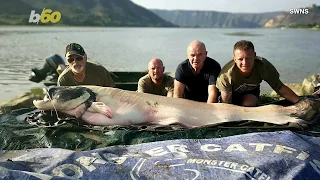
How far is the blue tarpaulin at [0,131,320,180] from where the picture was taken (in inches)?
136

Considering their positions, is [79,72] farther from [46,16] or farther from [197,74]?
[46,16]

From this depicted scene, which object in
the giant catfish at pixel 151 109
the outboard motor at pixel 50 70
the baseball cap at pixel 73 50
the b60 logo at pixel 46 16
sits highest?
the b60 logo at pixel 46 16

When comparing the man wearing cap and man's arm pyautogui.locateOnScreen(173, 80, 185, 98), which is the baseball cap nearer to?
the man wearing cap

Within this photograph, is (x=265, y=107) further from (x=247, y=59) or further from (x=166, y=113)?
(x=166, y=113)

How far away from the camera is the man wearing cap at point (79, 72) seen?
18.9 ft

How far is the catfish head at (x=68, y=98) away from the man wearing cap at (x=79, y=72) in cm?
44

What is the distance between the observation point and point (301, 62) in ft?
79.1

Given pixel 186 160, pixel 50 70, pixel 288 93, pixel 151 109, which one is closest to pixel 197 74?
pixel 151 109

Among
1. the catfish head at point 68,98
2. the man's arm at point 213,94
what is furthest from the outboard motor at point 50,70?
the man's arm at point 213,94

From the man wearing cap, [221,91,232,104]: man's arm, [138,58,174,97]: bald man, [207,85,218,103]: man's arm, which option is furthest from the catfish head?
[221,91,232,104]: man's arm

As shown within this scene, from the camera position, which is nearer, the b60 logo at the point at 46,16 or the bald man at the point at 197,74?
the bald man at the point at 197,74

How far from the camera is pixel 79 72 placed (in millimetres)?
5891

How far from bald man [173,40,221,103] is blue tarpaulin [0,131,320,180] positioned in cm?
138

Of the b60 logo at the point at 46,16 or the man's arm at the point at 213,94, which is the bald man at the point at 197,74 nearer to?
the man's arm at the point at 213,94
